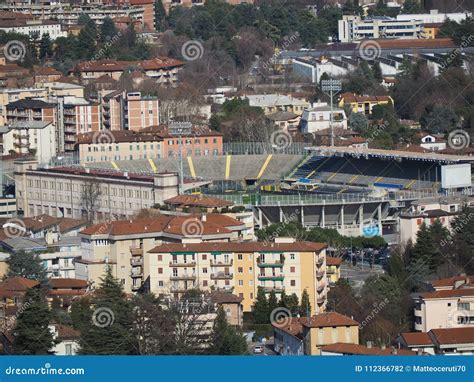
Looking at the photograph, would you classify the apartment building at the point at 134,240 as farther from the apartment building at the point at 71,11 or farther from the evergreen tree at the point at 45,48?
the apartment building at the point at 71,11

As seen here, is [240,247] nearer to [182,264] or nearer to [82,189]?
[182,264]

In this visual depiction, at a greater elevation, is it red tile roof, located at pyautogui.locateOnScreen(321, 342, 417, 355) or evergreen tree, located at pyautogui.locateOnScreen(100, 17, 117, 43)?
evergreen tree, located at pyautogui.locateOnScreen(100, 17, 117, 43)

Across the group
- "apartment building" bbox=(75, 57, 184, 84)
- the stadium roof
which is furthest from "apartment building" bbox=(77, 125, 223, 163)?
"apartment building" bbox=(75, 57, 184, 84)

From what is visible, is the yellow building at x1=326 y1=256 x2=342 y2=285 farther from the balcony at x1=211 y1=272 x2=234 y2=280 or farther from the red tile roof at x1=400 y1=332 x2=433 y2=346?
the red tile roof at x1=400 y1=332 x2=433 y2=346

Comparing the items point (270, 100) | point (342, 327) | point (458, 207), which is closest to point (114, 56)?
point (270, 100)

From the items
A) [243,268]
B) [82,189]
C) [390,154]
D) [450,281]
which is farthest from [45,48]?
[450,281]

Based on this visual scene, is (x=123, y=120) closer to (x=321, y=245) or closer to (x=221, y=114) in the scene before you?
(x=221, y=114)

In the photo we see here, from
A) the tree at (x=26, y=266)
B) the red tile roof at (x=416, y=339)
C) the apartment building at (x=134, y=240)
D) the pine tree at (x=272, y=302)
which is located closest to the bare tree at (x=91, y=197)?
the apartment building at (x=134, y=240)
